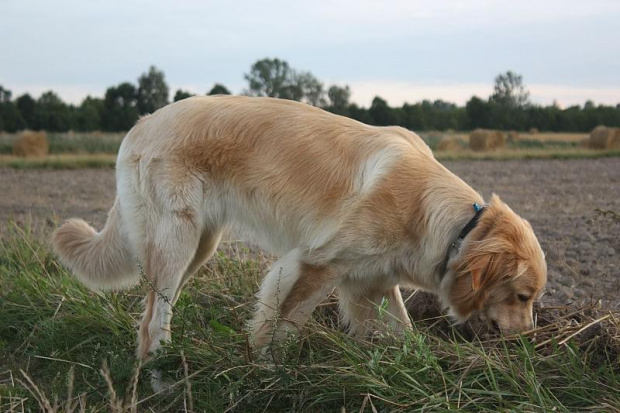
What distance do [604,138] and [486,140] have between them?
4369 millimetres

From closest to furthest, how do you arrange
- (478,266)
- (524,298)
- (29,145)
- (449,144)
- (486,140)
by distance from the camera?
1. (478,266)
2. (524,298)
3. (29,145)
4. (486,140)
5. (449,144)

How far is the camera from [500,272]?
3994 millimetres

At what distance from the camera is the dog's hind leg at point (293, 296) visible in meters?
4.26

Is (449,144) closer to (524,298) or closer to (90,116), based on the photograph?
(90,116)

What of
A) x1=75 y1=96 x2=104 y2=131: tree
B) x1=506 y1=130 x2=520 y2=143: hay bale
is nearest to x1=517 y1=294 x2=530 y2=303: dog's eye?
x1=506 y1=130 x2=520 y2=143: hay bale

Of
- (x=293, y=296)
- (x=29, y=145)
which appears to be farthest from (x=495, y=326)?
(x=29, y=145)

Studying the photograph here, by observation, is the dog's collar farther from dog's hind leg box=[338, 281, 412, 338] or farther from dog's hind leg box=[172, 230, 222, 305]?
dog's hind leg box=[172, 230, 222, 305]

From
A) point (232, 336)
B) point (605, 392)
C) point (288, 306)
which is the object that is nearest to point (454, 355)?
point (605, 392)

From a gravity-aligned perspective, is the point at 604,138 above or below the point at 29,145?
above

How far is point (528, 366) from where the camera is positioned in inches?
145

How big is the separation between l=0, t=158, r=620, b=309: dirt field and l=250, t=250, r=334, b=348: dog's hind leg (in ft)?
6.63

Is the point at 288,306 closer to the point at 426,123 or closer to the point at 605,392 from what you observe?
the point at 605,392

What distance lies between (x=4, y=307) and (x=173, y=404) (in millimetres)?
2377

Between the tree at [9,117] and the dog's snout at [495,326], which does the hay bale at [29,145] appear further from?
the dog's snout at [495,326]
